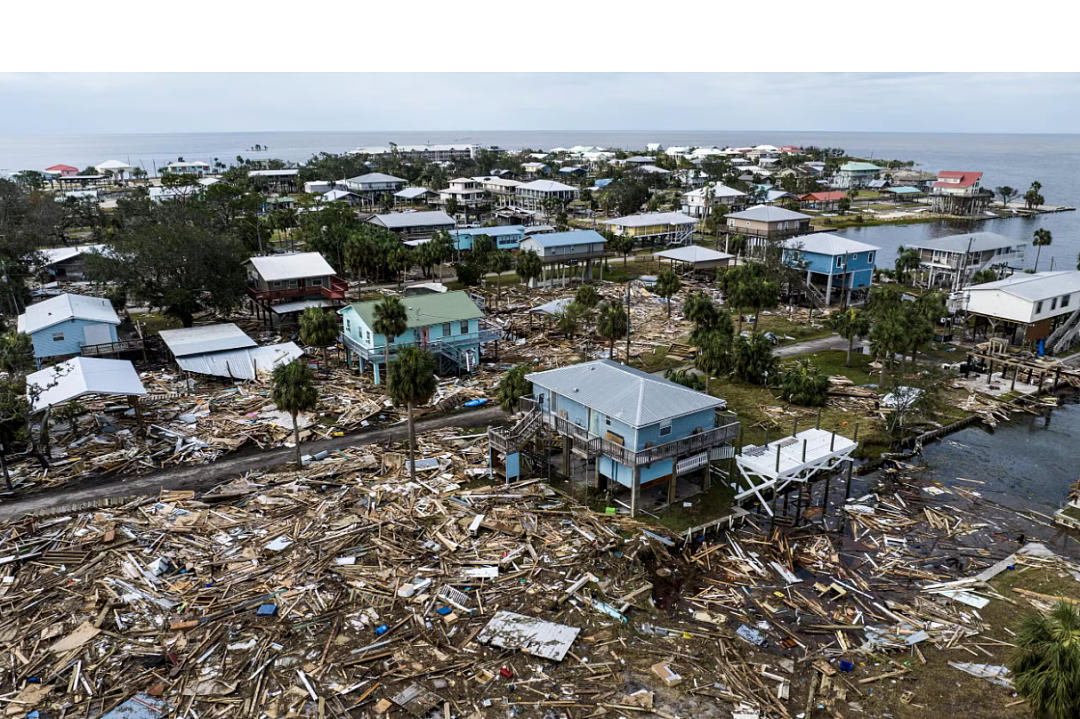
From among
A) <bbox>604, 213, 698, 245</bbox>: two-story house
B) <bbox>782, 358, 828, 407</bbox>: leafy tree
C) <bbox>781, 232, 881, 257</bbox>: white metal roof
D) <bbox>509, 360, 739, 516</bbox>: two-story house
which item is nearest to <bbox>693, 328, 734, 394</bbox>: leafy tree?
<bbox>782, 358, 828, 407</bbox>: leafy tree

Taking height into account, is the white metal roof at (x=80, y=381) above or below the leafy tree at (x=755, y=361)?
above

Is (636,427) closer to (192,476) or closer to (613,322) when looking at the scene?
(613,322)

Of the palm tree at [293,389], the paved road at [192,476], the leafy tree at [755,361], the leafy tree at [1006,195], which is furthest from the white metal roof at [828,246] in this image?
the leafy tree at [1006,195]

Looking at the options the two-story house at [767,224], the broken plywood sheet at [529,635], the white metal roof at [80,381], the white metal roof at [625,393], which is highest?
the two-story house at [767,224]

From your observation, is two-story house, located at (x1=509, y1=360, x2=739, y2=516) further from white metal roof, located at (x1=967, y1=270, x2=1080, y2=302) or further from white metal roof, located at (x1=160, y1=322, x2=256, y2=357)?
white metal roof, located at (x1=967, y1=270, x2=1080, y2=302)

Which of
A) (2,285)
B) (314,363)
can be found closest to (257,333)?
(314,363)

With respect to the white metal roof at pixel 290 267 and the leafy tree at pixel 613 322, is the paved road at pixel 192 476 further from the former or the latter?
the white metal roof at pixel 290 267

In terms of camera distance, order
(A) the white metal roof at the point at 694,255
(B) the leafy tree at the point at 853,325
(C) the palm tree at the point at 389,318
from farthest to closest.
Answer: (A) the white metal roof at the point at 694,255 < (B) the leafy tree at the point at 853,325 < (C) the palm tree at the point at 389,318

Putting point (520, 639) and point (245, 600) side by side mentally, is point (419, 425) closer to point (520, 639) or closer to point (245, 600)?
point (245, 600)
